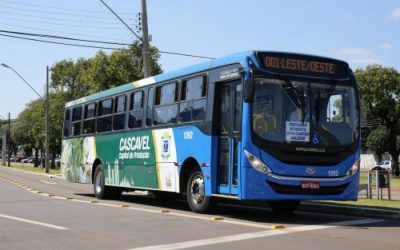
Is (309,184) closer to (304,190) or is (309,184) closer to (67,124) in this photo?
(304,190)

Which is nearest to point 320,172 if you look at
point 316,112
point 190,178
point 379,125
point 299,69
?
point 316,112

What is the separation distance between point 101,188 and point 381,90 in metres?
42.0

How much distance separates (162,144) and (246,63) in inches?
164

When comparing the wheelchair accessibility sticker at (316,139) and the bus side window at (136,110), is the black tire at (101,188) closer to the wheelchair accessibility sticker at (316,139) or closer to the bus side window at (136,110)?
the bus side window at (136,110)

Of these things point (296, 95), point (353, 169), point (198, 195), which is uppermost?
point (296, 95)

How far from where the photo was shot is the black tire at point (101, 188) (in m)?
19.4

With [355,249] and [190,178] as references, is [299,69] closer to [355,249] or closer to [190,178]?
[190,178]

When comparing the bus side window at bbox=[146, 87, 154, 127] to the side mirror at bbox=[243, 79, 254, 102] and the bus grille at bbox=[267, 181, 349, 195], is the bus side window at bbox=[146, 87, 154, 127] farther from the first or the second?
the bus grille at bbox=[267, 181, 349, 195]

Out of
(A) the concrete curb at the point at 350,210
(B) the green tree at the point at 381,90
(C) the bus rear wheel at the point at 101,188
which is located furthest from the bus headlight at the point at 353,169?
(B) the green tree at the point at 381,90

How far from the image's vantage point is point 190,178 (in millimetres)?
13773

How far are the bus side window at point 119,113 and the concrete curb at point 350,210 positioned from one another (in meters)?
5.91

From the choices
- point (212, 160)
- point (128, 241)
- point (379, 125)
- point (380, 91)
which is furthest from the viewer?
point (379, 125)

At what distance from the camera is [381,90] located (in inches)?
2196

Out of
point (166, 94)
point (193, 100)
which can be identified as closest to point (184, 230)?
point (193, 100)
